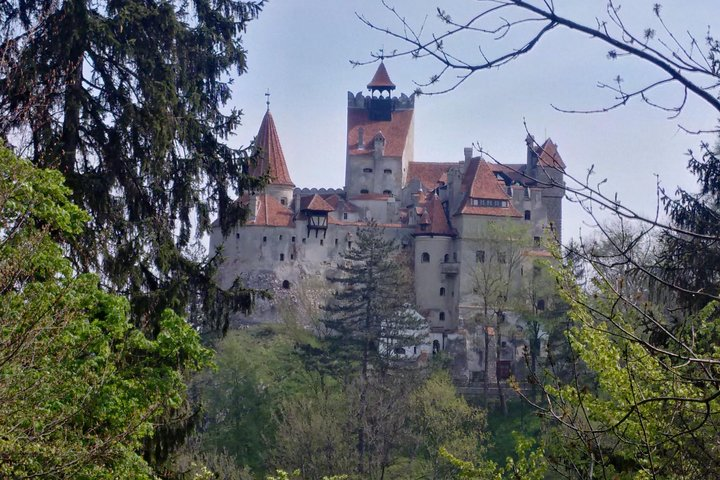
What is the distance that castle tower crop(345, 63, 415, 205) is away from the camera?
61.3 m

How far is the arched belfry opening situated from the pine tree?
2051 inches

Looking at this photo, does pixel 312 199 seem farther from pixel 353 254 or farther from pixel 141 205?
pixel 141 205

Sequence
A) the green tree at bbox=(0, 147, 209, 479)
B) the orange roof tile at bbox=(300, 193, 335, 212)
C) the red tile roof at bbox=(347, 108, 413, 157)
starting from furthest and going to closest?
the red tile roof at bbox=(347, 108, 413, 157) < the orange roof tile at bbox=(300, 193, 335, 212) < the green tree at bbox=(0, 147, 209, 479)

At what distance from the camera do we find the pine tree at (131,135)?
11.2 meters

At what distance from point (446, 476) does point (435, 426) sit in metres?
5.15

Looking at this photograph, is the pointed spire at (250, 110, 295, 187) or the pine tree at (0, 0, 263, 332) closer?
the pine tree at (0, 0, 263, 332)

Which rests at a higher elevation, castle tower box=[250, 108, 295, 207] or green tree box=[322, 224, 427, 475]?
castle tower box=[250, 108, 295, 207]

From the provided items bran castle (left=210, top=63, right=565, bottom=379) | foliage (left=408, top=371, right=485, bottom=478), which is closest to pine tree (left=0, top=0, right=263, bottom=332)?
foliage (left=408, top=371, right=485, bottom=478)

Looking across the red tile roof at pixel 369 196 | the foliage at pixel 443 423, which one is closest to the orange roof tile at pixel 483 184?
the red tile roof at pixel 369 196

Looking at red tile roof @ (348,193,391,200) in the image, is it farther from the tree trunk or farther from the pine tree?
the pine tree

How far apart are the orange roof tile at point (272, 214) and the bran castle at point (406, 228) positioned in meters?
0.05

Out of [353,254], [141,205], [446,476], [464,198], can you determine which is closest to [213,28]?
[141,205]

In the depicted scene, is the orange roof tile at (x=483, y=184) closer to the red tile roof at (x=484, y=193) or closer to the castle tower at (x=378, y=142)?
the red tile roof at (x=484, y=193)

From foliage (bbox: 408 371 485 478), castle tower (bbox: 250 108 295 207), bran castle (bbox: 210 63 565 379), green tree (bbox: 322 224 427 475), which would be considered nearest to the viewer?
foliage (bbox: 408 371 485 478)
